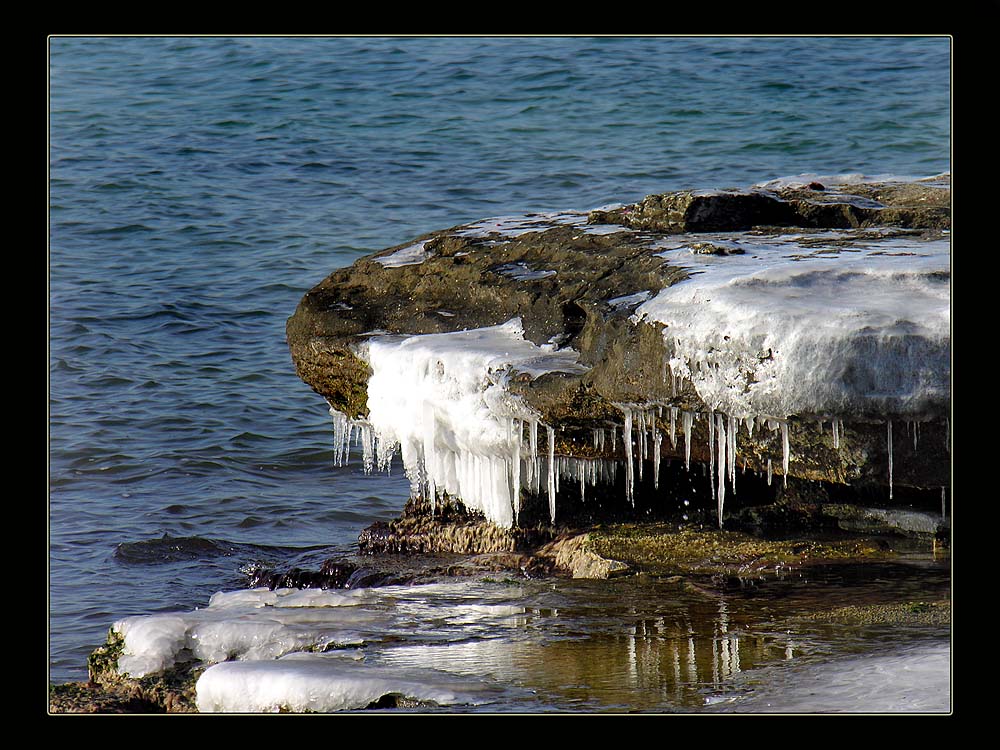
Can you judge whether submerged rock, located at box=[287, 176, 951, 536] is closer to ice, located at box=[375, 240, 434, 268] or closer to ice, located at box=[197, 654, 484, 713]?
ice, located at box=[375, 240, 434, 268]

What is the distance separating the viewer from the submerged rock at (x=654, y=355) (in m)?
4.79

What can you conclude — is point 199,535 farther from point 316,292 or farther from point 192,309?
point 192,309

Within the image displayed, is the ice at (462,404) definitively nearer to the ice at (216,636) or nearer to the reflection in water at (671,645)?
the reflection in water at (671,645)

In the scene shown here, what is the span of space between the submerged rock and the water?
4.52m

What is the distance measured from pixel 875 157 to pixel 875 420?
1076cm

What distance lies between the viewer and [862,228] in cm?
647

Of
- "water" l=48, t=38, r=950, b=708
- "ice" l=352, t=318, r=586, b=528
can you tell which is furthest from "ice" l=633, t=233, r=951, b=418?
"water" l=48, t=38, r=950, b=708

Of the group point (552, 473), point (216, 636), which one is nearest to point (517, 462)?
point (552, 473)

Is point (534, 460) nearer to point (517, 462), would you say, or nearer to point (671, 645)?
point (517, 462)

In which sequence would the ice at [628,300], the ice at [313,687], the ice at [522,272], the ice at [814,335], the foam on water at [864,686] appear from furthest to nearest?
the ice at [522,272] < the ice at [628,300] < the ice at [814,335] < the ice at [313,687] < the foam on water at [864,686]

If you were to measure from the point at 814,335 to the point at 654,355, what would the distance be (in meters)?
0.74

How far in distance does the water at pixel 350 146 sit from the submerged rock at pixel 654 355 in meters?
4.52

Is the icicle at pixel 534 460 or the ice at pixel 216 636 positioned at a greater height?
the icicle at pixel 534 460

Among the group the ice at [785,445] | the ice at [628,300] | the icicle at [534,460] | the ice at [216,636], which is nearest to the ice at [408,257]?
the icicle at [534,460]
